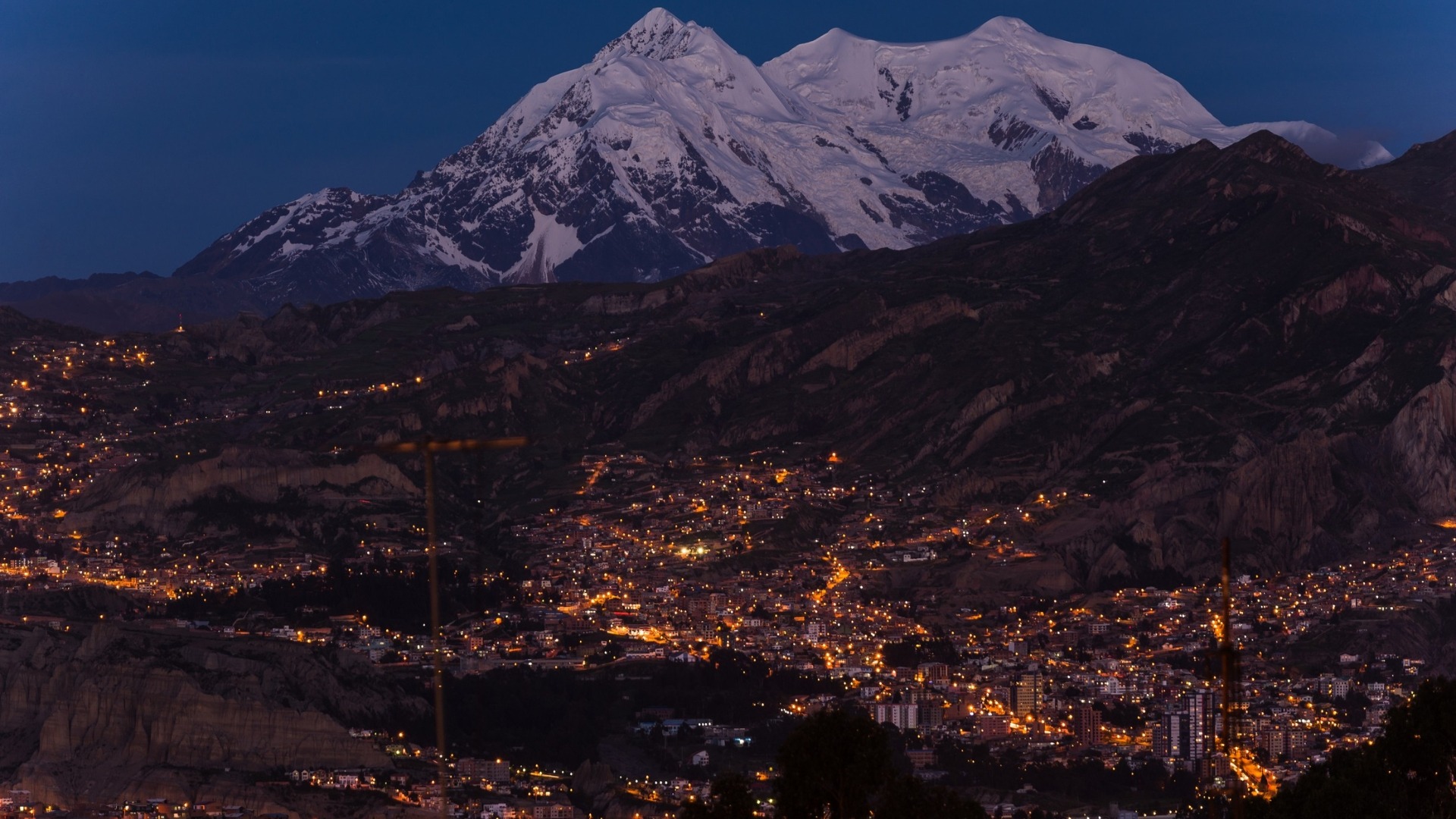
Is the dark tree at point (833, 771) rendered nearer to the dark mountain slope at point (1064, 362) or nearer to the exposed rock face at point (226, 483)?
the dark mountain slope at point (1064, 362)

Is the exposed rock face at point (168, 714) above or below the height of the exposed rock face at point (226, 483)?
below

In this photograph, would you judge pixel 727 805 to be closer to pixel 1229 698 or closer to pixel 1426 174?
pixel 1229 698

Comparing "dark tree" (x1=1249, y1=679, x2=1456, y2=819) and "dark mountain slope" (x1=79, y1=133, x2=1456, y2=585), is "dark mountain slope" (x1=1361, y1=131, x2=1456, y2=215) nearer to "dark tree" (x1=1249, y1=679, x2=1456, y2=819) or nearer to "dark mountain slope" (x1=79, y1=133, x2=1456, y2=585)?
"dark mountain slope" (x1=79, y1=133, x2=1456, y2=585)

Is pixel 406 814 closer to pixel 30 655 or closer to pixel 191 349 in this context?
pixel 30 655

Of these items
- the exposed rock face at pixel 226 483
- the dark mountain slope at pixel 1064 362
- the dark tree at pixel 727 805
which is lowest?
the dark tree at pixel 727 805

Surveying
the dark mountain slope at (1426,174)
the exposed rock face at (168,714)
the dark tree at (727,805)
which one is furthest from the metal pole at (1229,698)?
the dark mountain slope at (1426,174)

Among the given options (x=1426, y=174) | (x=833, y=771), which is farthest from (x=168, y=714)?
(x=1426, y=174)

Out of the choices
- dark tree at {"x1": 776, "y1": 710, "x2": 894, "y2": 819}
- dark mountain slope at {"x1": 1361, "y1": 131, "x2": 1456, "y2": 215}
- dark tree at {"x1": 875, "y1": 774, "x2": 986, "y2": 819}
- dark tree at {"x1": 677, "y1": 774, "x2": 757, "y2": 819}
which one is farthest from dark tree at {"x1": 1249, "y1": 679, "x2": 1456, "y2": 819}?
dark mountain slope at {"x1": 1361, "y1": 131, "x2": 1456, "y2": 215}

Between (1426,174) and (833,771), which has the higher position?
(1426,174)
